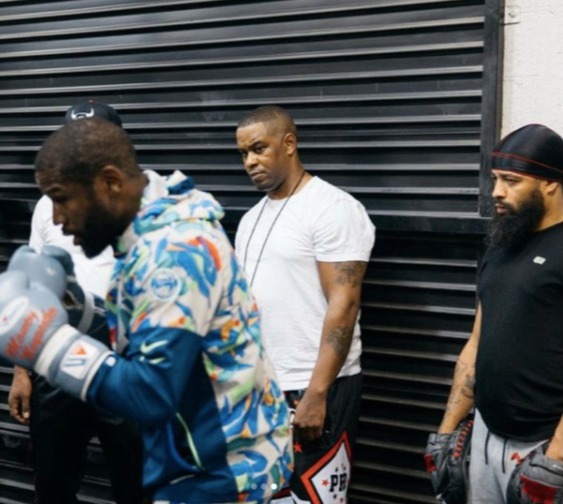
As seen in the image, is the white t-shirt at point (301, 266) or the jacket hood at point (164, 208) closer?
the jacket hood at point (164, 208)

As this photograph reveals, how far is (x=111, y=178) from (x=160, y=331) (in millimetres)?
534

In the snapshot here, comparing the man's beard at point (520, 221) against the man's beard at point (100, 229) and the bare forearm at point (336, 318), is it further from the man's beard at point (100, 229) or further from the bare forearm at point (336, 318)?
the man's beard at point (100, 229)

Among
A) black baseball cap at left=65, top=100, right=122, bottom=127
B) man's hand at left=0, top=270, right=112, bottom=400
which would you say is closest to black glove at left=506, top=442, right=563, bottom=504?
man's hand at left=0, top=270, right=112, bottom=400

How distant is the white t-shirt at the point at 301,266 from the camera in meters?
5.00

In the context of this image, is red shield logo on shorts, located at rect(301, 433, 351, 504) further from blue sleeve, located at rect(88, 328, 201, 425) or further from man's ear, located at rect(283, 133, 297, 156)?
blue sleeve, located at rect(88, 328, 201, 425)

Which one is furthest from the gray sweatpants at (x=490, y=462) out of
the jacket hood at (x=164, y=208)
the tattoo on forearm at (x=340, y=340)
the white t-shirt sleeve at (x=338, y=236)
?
the jacket hood at (x=164, y=208)

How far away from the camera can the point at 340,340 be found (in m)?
4.95

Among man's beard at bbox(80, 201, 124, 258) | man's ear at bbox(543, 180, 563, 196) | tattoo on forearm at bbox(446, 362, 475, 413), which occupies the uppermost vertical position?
man's beard at bbox(80, 201, 124, 258)

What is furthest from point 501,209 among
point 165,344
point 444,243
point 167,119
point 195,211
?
point 167,119

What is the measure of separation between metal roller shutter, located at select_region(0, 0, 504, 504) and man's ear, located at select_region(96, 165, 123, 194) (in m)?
2.45

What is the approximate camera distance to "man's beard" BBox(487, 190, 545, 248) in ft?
14.2

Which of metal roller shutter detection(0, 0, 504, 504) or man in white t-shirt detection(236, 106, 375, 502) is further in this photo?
metal roller shutter detection(0, 0, 504, 504)

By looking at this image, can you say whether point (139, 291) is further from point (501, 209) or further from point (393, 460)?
point (393, 460)

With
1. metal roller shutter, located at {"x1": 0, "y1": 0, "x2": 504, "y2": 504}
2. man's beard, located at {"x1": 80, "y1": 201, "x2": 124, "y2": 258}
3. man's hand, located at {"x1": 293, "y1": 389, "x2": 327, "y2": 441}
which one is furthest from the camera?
metal roller shutter, located at {"x1": 0, "y1": 0, "x2": 504, "y2": 504}
